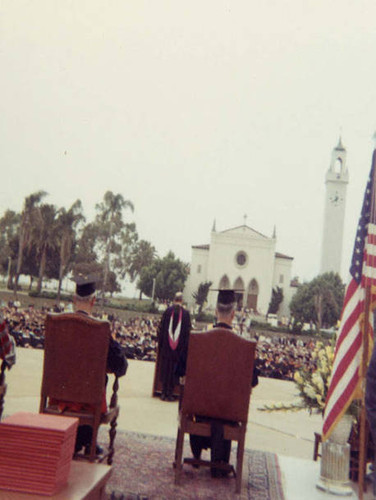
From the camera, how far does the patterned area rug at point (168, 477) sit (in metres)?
3.82

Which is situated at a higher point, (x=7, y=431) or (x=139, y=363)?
(x=7, y=431)

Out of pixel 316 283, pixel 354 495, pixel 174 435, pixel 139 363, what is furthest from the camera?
pixel 316 283

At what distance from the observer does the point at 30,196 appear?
4241cm

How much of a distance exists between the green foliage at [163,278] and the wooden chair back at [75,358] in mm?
51639

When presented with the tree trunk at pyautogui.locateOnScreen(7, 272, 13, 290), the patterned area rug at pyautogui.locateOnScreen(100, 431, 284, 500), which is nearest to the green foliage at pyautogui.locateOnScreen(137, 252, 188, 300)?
the tree trunk at pyautogui.locateOnScreen(7, 272, 13, 290)

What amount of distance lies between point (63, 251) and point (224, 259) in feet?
75.2

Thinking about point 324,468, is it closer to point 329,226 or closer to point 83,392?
point 83,392

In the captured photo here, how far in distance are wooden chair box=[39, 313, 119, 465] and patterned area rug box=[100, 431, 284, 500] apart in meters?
0.49

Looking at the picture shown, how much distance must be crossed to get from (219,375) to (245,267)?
191ft

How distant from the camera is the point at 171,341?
8.00m

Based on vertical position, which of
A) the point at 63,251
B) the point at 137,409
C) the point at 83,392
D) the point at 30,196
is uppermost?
the point at 30,196

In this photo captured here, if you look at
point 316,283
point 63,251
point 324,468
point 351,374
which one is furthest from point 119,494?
point 316,283

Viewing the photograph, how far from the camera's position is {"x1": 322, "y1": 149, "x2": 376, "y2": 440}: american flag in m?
4.15

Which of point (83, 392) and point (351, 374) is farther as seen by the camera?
point (351, 374)
